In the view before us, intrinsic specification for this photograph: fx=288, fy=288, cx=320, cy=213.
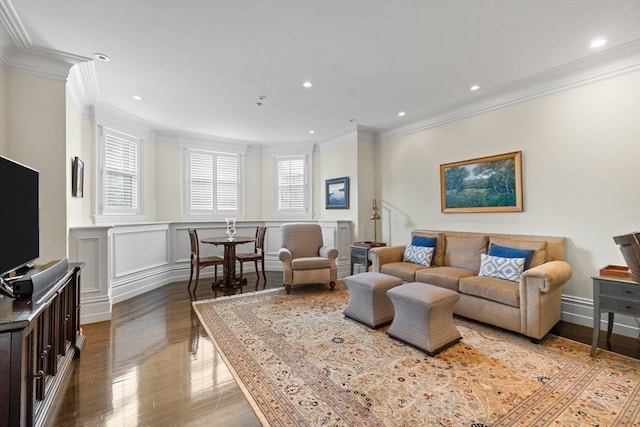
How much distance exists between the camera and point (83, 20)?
91.7 inches

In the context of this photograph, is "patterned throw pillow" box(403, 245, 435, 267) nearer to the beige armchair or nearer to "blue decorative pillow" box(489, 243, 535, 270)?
"blue decorative pillow" box(489, 243, 535, 270)

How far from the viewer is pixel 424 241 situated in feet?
13.8

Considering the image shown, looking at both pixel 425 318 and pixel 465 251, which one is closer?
pixel 425 318

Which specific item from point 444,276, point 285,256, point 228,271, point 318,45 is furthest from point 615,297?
point 228,271

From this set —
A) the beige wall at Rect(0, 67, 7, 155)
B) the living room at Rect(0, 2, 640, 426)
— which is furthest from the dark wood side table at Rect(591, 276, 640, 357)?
the beige wall at Rect(0, 67, 7, 155)

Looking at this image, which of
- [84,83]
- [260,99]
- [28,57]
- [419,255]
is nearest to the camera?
[28,57]

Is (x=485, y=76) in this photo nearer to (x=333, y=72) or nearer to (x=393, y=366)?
(x=333, y=72)

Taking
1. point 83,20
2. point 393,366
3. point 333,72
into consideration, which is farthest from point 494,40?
point 83,20

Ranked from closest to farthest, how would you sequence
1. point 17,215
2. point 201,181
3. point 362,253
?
point 17,215 → point 362,253 → point 201,181

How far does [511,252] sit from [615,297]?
3.26 feet

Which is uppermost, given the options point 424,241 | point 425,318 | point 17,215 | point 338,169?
point 338,169

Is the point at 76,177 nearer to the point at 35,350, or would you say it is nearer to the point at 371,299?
the point at 35,350

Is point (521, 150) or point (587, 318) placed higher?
point (521, 150)

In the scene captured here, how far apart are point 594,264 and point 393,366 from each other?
256 centimetres
